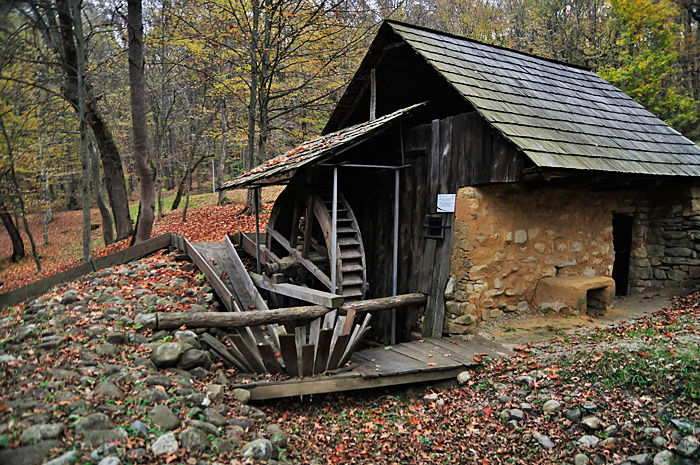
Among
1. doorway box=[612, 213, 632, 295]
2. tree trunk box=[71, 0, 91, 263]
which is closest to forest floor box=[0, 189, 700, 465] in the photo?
doorway box=[612, 213, 632, 295]

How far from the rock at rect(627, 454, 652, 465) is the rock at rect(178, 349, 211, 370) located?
3.73m

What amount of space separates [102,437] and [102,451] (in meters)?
0.15

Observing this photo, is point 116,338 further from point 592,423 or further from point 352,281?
point 592,423

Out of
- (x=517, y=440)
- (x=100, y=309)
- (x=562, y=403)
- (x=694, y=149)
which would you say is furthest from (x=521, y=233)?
(x=100, y=309)

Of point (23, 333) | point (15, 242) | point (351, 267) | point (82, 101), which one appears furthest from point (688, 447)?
point (15, 242)

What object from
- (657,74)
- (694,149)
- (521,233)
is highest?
(657,74)

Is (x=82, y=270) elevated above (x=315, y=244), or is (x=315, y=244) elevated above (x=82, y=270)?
(x=315, y=244)

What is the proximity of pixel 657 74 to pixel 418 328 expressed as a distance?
40.4 ft

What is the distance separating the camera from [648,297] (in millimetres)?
7582

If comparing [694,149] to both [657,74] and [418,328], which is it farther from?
[657,74]

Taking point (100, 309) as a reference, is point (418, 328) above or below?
below

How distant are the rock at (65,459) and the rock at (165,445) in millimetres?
444

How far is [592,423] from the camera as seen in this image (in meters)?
3.37

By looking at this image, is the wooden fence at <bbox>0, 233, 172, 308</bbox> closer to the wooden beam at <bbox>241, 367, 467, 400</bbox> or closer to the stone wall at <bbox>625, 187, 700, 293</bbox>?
the wooden beam at <bbox>241, 367, 467, 400</bbox>
